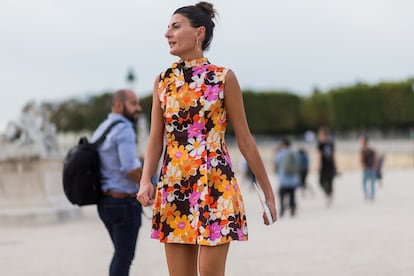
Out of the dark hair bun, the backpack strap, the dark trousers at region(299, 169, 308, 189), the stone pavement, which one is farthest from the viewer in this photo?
the dark trousers at region(299, 169, 308, 189)

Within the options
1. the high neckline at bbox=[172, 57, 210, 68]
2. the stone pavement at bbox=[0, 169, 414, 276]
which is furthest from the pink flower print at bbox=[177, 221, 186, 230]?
the stone pavement at bbox=[0, 169, 414, 276]

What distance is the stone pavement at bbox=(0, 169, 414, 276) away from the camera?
22.6 ft

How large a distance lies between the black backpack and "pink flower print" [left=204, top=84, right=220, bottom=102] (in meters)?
1.61

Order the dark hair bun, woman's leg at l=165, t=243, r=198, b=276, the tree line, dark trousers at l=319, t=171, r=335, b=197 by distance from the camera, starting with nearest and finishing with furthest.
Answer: woman's leg at l=165, t=243, r=198, b=276 → the dark hair bun → dark trousers at l=319, t=171, r=335, b=197 → the tree line

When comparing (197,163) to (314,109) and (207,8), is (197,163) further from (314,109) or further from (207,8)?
(314,109)

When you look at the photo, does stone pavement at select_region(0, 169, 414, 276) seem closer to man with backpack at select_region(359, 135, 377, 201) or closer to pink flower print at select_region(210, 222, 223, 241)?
man with backpack at select_region(359, 135, 377, 201)

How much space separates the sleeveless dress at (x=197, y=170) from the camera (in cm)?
303

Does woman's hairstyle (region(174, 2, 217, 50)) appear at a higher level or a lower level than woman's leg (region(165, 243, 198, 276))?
higher

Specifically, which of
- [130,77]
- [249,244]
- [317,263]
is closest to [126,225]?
[317,263]

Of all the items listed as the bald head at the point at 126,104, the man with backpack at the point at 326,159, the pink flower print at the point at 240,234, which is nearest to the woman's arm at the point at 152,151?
the pink flower print at the point at 240,234

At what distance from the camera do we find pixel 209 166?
9.99 feet

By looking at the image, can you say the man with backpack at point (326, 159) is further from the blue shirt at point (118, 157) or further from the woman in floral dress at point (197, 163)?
the woman in floral dress at point (197, 163)

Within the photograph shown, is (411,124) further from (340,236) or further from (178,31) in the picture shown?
(178,31)

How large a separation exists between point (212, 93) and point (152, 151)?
322 mm
